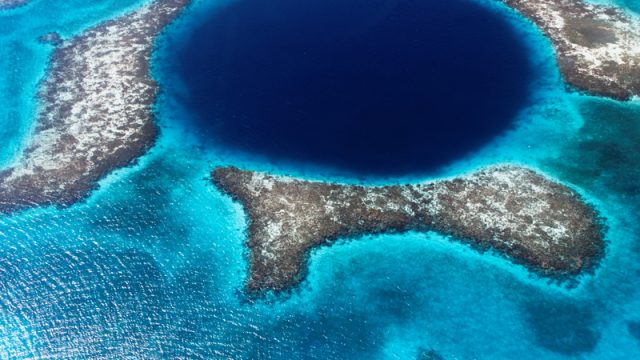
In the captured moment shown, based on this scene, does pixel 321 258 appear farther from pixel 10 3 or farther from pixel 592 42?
pixel 10 3

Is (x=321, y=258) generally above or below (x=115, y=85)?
below

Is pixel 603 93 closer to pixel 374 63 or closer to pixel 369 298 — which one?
pixel 374 63

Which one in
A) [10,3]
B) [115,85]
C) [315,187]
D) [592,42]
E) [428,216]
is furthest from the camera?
[10,3]

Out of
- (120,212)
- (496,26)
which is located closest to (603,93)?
(496,26)

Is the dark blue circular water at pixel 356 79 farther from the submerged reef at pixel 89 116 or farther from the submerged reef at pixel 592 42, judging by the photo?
the submerged reef at pixel 89 116

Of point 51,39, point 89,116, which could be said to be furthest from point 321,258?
point 51,39

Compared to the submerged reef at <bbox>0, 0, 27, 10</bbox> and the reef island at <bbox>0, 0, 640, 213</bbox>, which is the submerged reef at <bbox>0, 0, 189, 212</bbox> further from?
the submerged reef at <bbox>0, 0, 27, 10</bbox>

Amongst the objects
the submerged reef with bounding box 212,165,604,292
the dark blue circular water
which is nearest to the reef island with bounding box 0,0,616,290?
the submerged reef with bounding box 212,165,604,292
